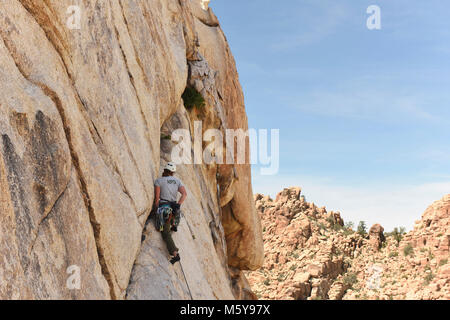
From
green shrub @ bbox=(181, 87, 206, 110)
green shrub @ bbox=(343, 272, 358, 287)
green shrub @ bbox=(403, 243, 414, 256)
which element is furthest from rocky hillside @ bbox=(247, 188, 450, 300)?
green shrub @ bbox=(181, 87, 206, 110)

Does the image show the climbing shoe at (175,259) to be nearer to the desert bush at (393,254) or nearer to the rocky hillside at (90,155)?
the rocky hillside at (90,155)

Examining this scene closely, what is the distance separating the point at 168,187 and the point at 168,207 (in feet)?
1.92

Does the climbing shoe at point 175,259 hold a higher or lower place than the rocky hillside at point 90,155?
lower

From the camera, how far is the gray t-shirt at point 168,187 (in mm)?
9625

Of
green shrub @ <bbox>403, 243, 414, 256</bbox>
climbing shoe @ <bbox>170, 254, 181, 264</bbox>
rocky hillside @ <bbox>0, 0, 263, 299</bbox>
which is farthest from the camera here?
green shrub @ <bbox>403, 243, 414, 256</bbox>

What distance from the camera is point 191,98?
50.4ft

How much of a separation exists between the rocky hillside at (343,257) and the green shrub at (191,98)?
112 feet

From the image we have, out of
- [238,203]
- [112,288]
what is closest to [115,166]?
[112,288]

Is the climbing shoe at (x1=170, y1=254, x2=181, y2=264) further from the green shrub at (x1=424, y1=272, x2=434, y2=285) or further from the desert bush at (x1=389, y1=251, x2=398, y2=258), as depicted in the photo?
the desert bush at (x1=389, y1=251, x2=398, y2=258)

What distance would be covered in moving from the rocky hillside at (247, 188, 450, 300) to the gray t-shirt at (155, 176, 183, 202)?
37.9 m

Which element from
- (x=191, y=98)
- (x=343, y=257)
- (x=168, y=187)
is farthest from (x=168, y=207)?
(x=343, y=257)

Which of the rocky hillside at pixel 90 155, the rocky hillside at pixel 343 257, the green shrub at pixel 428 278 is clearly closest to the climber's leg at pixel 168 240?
the rocky hillside at pixel 90 155

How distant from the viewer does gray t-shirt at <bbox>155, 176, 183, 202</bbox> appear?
31.6 feet
